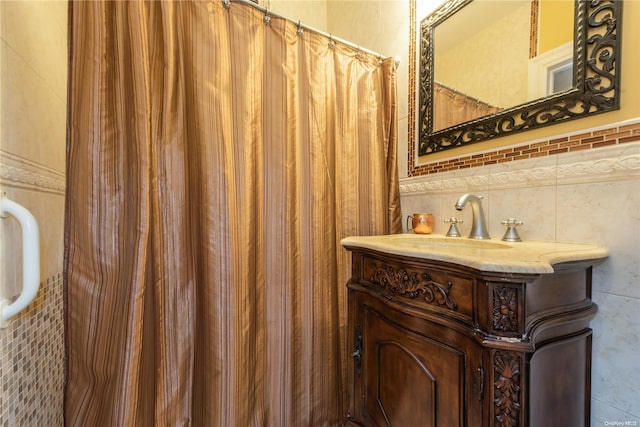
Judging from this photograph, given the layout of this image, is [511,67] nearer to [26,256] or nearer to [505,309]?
[505,309]

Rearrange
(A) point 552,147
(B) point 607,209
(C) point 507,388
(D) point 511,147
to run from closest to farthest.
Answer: (C) point 507,388 → (B) point 607,209 → (A) point 552,147 → (D) point 511,147

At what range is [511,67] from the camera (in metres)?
1.00

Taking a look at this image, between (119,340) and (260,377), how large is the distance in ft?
1.76

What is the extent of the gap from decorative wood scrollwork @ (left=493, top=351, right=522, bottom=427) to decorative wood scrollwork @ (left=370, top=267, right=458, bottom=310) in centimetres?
14

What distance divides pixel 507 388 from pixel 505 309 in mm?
167

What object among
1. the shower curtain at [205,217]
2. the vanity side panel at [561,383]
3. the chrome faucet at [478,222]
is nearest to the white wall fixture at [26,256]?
the shower curtain at [205,217]

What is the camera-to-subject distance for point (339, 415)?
1.26 metres

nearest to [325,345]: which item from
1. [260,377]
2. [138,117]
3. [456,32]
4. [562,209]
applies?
[260,377]

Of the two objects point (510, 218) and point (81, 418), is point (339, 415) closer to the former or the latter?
point (81, 418)

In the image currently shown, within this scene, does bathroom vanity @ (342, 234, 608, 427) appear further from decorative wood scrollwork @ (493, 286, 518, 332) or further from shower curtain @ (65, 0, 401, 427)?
shower curtain @ (65, 0, 401, 427)

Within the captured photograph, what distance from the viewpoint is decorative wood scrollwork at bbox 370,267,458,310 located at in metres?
0.69

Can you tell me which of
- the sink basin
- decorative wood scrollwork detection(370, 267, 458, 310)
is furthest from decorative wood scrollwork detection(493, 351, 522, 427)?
the sink basin

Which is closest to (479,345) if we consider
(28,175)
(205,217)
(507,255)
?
(507,255)

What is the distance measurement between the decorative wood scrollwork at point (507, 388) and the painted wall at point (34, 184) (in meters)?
1.15
